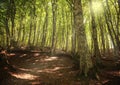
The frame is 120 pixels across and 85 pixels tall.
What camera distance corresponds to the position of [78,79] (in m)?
12.4

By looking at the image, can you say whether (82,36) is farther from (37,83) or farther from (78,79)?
(37,83)

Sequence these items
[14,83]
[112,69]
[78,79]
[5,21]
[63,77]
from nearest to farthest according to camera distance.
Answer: [14,83], [78,79], [63,77], [112,69], [5,21]

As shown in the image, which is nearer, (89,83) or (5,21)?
(89,83)

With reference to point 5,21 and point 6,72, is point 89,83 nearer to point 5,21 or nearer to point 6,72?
point 6,72

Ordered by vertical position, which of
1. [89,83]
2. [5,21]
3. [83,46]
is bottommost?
[89,83]

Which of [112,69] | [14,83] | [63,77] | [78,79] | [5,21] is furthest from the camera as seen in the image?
[5,21]

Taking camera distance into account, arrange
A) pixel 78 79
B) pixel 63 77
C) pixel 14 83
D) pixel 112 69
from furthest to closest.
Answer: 1. pixel 112 69
2. pixel 63 77
3. pixel 78 79
4. pixel 14 83

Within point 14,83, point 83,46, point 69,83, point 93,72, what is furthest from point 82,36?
point 14,83

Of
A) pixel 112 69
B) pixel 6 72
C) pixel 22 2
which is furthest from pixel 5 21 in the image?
pixel 112 69

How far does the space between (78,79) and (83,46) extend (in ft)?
7.54

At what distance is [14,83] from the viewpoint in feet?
37.4

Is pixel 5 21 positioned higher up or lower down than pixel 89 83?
higher up

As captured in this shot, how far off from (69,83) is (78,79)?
0.93 meters

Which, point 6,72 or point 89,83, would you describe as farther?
point 6,72
